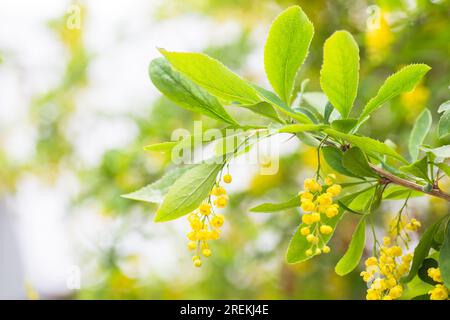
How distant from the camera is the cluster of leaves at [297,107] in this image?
0.40 meters

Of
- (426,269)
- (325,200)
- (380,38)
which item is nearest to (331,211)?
(325,200)

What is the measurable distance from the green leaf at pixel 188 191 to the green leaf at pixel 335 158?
3.1 inches

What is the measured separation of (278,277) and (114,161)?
477 millimetres

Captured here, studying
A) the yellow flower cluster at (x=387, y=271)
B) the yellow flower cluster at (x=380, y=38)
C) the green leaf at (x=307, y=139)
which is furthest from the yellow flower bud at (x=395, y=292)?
the yellow flower cluster at (x=380, y=38)

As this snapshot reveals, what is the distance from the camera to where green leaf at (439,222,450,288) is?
41 cm

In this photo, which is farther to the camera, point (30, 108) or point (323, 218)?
point (30, 108)

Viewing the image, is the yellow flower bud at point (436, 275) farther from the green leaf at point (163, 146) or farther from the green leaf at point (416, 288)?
the green leaf at point (163, 146)

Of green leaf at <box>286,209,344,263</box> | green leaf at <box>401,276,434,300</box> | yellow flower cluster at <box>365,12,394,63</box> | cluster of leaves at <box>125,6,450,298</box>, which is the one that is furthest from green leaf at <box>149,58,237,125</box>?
yellow flower cluster at <box>365,12,394,63</box>

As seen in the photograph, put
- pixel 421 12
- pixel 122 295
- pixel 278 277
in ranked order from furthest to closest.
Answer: pixel 278 277, pixel 122 295, pixel 421 12

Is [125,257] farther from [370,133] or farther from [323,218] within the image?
[323,218]

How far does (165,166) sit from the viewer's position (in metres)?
1.19

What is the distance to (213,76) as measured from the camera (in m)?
0.40
